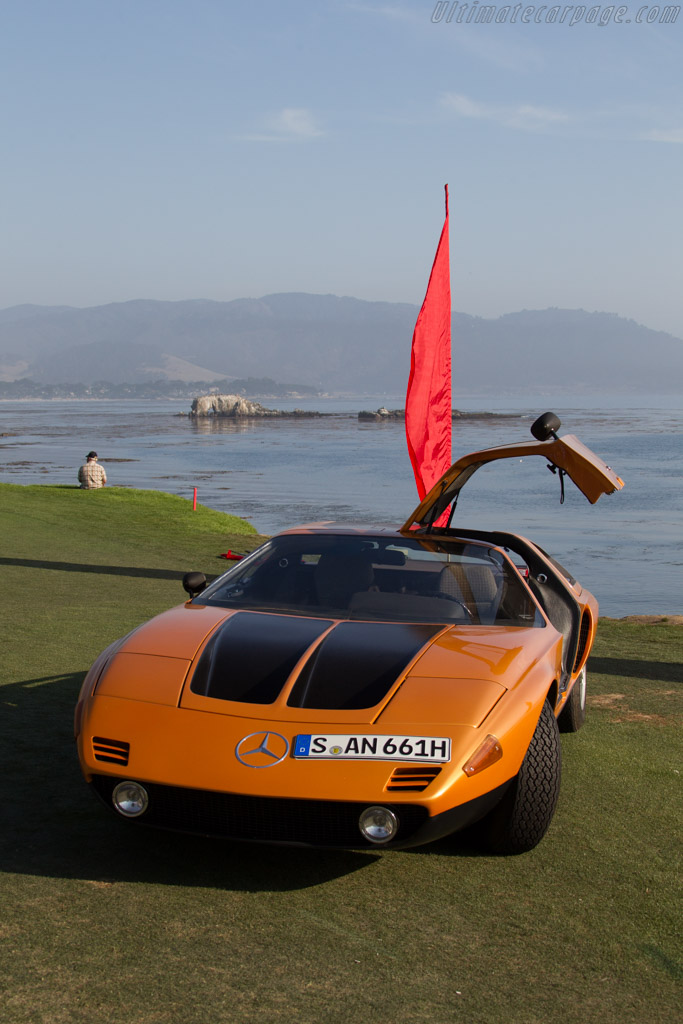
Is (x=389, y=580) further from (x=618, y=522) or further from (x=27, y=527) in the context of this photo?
(x=618, y=522)

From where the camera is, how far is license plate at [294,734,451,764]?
3.80 metres

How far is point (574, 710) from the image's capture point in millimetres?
6297

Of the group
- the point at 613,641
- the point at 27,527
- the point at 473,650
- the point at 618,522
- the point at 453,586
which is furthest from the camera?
the point at 618,522

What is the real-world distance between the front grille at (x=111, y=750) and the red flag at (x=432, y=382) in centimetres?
829

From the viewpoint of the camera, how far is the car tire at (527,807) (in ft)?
13.9

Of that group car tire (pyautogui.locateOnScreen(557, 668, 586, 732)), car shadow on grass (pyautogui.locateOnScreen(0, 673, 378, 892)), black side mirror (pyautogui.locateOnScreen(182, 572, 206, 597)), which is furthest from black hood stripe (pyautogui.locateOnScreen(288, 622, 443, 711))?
car tire (pyautogui.locateOnScreen(557, 668, 586, 732))

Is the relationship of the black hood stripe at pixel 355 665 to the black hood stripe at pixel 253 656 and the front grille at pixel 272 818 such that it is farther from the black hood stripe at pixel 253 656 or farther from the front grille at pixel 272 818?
the front grille at pixel 272 818

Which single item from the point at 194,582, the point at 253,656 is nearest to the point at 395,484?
the point at 194,582

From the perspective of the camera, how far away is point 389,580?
5.50 metres

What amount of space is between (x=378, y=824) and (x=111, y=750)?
1.12m

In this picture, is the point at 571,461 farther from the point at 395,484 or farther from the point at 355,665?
the point at 395,484

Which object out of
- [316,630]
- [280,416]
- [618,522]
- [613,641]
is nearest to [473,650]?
[316,630]

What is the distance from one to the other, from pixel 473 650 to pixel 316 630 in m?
0.74

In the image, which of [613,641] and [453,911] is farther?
[613,641]
